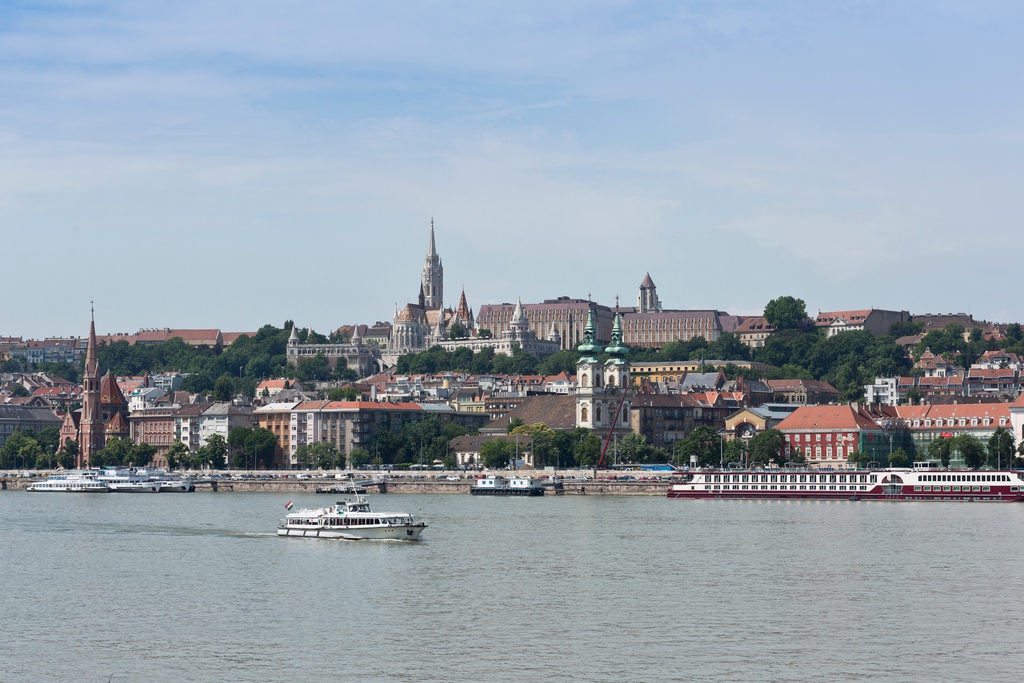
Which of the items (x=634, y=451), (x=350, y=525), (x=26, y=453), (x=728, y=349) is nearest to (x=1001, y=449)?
(x=634, y=451)

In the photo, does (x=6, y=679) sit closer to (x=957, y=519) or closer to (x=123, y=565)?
(x=123, y=565)

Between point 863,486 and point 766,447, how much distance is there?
803 inches

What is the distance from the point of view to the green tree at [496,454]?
113688mm

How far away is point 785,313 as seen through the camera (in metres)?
188

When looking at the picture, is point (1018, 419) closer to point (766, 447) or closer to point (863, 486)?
point (766, 447)

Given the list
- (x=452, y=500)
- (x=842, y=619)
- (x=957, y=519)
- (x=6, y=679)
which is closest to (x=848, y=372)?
(x=452, y=500)

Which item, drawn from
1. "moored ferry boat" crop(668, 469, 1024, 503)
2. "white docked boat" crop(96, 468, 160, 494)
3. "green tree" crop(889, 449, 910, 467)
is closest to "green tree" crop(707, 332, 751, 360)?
"green tree" crop(889, 449, 910, 467)

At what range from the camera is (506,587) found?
1662 inches

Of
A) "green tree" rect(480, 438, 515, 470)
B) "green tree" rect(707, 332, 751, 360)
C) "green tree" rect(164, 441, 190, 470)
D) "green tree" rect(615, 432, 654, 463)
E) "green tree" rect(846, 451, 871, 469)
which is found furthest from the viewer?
"green tree" rect(707, 332, 751, 360)

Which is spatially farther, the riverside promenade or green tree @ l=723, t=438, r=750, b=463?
green tree @ l=723, t=438, r=750, b=463

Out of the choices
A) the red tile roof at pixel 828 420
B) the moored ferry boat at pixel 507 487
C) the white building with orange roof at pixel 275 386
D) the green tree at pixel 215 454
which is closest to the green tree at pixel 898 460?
the red tile roof at pixel 828 420

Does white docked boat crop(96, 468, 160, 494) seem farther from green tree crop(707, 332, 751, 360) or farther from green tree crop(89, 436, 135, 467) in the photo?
green tree crop(707, 332, 751, 360)

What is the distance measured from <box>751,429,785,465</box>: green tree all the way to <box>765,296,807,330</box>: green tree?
83.0 meters

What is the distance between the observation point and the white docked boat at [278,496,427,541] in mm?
55656
